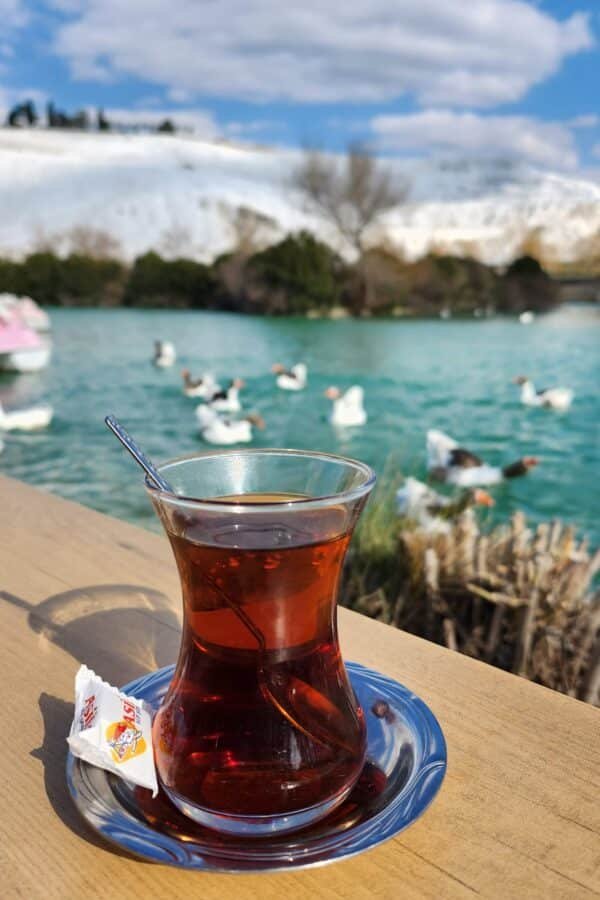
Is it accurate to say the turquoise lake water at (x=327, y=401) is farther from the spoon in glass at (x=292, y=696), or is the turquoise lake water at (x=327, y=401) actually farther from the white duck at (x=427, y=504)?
the spoon in glass at (x=292, y=696)

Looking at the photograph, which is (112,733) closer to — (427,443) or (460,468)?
(460,468)

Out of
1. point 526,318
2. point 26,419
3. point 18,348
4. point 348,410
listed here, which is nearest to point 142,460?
point 348,410

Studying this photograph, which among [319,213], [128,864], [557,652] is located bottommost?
[557,652]

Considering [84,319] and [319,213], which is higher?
[319,213]

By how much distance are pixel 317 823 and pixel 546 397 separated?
Answer: 21.8ft

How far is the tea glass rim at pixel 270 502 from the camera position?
0.46m

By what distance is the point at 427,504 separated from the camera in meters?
2.74

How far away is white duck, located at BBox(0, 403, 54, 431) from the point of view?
5.80 metres

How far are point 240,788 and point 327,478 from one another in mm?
203

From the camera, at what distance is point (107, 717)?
1.79ft

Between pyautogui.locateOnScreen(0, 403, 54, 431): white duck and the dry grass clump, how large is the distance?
4.24m

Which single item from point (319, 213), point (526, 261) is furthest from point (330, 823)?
point (319, 213)

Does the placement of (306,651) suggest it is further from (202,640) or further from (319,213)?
(319,213)

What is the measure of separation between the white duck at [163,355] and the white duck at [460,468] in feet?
15.2
